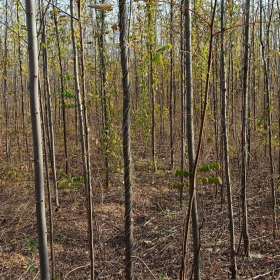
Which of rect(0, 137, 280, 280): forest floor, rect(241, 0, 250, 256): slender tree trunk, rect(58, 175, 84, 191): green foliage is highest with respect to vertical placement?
rect(241, 0, 250, 256): slender tree trunk

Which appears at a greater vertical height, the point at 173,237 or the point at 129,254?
the point at 129,254

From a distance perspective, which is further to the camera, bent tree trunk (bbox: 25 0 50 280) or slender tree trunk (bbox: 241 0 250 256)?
slender tree trunk (bbox: 241 0 250 256)

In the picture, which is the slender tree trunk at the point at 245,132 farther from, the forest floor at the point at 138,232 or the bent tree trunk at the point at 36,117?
the bent tree trunk at the point at 36,117

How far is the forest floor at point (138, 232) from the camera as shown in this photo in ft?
22.9

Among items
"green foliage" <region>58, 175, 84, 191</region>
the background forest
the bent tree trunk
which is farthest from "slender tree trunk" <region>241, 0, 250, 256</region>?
"green foliage" <region>58, 175, 84, 191</region>

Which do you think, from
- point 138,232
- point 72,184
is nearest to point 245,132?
point 138,232

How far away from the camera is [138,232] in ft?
29.7

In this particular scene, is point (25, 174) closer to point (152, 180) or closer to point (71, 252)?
point (152, 180)

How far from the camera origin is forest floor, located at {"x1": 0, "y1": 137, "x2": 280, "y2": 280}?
6.97 meters

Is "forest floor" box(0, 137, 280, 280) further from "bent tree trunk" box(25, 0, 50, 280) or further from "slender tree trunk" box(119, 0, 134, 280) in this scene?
"bent tree trunk" box(25, 0, 50, 280)

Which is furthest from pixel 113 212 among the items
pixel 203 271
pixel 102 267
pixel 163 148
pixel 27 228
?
pixel 163 148

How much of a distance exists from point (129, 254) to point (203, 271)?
3.06 meters

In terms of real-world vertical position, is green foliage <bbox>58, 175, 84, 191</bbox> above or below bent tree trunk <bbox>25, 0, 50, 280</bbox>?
below

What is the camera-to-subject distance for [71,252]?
26.5 feet
